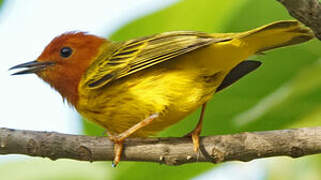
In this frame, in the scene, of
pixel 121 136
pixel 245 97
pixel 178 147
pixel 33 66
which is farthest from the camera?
pixel 33 66

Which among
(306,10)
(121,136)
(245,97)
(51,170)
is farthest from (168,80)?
(306,10)

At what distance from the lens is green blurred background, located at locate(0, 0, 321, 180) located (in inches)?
120

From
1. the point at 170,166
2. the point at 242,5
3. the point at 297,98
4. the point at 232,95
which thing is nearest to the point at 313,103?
the point at 297,98

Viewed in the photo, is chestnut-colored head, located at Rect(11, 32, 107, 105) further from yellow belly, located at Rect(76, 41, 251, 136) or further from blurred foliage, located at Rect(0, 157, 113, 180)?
blurred foliage, located at Rect(0, 157, 113, 180)

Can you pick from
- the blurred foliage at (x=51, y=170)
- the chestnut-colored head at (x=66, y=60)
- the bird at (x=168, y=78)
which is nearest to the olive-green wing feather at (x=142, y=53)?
the bird at (x=168, y=78)

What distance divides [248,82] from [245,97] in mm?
218

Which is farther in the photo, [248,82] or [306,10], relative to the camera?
[248,82]

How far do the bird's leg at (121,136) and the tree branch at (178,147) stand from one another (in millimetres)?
39

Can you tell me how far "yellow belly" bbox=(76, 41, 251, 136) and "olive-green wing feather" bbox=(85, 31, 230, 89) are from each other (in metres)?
0.09

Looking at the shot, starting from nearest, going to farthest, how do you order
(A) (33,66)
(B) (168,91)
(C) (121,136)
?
(C) (121,136)
(B) (168,91)
(A) (33,66)

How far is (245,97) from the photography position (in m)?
3.16

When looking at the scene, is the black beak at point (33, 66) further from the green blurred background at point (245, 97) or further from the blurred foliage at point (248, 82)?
the blurred foliage at point (248, 82)

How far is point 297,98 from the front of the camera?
9.91 ft

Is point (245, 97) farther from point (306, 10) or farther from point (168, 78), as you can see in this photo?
point (306, 10)
